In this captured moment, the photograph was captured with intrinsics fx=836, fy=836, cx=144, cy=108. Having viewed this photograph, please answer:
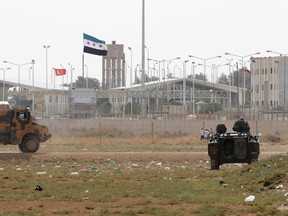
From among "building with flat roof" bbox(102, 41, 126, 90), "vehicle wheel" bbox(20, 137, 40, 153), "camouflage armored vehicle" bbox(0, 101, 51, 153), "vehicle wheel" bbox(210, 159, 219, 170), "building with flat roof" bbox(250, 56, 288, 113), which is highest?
"building with flat roof" bbox(102, 41, 126, 90)

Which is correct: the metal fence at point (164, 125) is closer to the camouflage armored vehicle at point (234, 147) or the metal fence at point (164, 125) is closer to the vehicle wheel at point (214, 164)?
the vehicle wheel at point (214, 164)

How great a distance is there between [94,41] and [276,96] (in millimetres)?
47626

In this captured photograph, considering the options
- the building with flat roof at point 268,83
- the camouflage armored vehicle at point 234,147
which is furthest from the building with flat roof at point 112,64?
the camouflage armored vehicle at point 234,147

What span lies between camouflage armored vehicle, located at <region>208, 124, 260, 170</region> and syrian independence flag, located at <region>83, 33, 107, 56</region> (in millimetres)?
75075

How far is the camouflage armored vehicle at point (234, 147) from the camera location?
115 ft

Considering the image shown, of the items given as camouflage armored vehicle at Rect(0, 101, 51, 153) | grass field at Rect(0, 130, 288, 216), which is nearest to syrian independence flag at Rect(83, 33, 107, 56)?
camouflage armored vehicle at Rect(0, 101, 51, 153)

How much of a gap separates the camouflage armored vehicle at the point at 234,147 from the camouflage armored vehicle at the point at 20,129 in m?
19.6

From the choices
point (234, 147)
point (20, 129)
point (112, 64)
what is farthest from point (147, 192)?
point (112, 64)

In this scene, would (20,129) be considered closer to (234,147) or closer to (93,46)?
(234,147)

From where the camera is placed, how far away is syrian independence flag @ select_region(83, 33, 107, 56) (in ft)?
358

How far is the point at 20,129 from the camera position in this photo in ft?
171

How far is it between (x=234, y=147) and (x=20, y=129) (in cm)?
2042

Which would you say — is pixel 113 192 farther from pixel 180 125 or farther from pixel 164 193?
pixel 180 125

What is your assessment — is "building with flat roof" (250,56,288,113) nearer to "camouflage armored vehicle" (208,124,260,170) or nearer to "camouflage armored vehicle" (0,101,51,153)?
"camouflage armored vehicle" (0,101,51,153)
